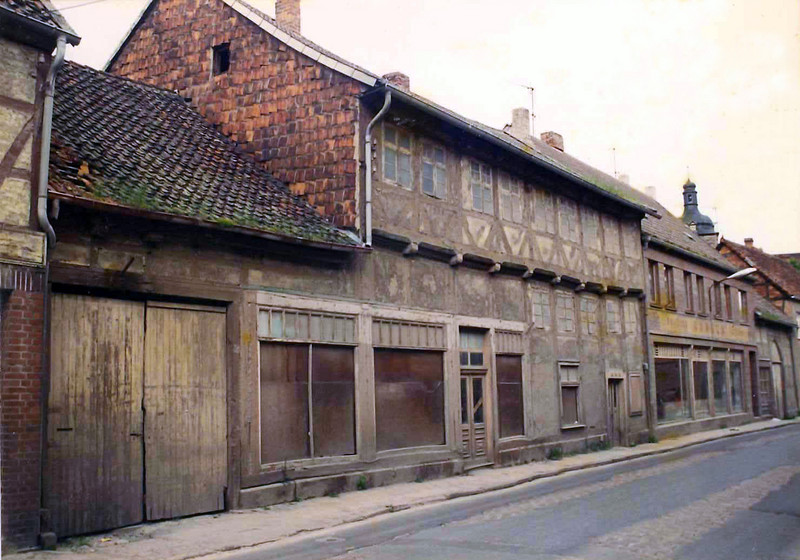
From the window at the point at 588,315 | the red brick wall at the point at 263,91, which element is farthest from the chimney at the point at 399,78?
the window at the point at 588,315

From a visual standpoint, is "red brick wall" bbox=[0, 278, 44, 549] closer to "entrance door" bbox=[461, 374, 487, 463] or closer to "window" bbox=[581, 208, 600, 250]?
"entrance door" bbox=[461, 374, 487, 463]

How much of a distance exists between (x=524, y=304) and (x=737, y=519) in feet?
31.3

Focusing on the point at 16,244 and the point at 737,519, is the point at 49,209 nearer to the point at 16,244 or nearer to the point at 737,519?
the point at 16,244

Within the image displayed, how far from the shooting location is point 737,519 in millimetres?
10797

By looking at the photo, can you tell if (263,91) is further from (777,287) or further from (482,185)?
(777,287)

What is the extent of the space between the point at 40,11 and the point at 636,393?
20578 millimetres

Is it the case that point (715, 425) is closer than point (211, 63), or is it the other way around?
point (211, 63)

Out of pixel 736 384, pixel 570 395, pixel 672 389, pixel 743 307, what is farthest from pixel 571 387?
pixel 743 307

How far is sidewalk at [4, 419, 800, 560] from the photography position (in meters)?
9.28

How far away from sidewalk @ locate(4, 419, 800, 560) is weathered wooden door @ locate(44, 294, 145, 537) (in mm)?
354

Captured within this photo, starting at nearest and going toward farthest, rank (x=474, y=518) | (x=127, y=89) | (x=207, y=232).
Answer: (x=474, y=518) → (x=207, y=232) → (x=127, y=89)

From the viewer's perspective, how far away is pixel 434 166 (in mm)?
17016

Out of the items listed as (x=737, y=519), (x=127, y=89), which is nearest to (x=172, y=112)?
(x=127, y=89)

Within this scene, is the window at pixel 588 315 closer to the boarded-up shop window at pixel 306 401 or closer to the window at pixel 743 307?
the boarded-up shop window at pixel 306 401
